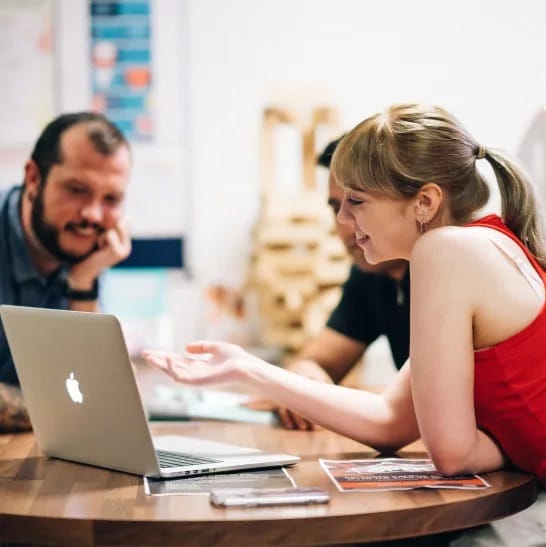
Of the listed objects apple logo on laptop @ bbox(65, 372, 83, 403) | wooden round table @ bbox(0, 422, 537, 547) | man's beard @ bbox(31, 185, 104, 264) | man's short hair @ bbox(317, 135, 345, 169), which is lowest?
wooden round table @ bbox(0, 422, 537, 547)

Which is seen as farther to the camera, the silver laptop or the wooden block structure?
the wooden block structure

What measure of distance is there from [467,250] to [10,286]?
1583 millimetres

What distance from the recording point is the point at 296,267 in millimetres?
4219

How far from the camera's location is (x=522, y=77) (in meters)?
4.38

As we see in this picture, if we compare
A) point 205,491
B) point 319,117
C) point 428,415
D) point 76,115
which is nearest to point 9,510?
point 205,491

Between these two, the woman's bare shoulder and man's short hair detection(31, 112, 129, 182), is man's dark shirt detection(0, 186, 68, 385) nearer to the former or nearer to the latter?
man's short hair detection(31, 112, 129, 182)

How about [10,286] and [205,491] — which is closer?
[205,491]

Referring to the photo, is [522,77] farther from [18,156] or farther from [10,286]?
[10,286]

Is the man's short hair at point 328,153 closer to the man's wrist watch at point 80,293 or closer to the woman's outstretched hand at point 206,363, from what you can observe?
the man's wrist watch at point 80,293

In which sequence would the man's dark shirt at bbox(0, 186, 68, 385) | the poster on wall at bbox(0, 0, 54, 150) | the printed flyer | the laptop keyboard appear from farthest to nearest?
1. the poster on wall at bbox(0, 0, 54, 150)
2. the man's dark shirt at bbox(0, 186, 68, 385)
3. the laptop keyboard
4. the printed flyer

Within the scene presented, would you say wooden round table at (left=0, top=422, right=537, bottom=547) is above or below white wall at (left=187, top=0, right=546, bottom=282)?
below

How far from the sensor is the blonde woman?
155 cm

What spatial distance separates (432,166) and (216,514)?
2.16 feet

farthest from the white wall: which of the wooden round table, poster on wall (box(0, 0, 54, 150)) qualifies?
the wooden round table
